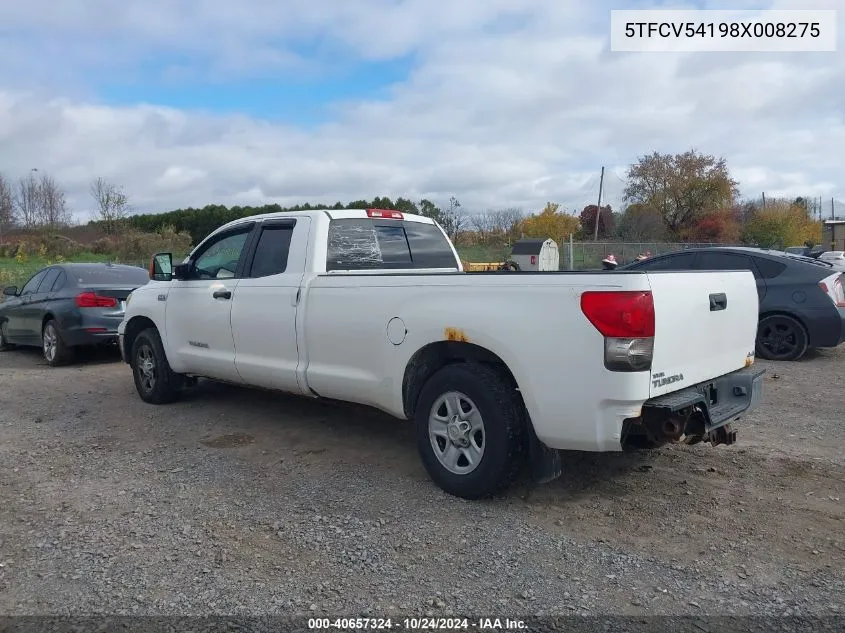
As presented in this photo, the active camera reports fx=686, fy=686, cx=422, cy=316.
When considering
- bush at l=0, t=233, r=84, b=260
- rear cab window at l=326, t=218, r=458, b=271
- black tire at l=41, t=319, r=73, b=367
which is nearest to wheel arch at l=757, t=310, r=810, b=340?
rear cab window at l=326, t=218, r=458, b=271

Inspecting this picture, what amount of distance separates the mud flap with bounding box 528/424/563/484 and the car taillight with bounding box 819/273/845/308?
6539 millimetres

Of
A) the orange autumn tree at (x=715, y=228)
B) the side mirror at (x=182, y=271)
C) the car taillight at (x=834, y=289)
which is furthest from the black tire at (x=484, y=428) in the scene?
the orange autumn tree at (x=715, y=228)

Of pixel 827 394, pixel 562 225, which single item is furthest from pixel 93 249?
pixel 827 394

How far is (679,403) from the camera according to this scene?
3.69m

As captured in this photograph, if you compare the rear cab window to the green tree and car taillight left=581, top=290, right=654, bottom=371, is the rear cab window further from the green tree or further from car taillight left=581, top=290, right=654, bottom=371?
the green tree

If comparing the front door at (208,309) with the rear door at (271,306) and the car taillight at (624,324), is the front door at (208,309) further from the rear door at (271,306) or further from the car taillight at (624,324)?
the car taillight at (624,324)

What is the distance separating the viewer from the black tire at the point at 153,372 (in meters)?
6.91

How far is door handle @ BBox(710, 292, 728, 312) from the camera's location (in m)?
4.15

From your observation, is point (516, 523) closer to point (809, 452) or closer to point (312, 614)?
point (312, 614)

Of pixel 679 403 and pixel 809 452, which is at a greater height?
pixel 679 403

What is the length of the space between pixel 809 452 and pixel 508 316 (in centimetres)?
293

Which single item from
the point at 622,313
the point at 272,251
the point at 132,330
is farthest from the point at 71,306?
the point at 622,313

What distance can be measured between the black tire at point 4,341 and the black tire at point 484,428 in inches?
399

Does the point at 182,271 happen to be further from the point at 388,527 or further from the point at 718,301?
the point at 718,301
